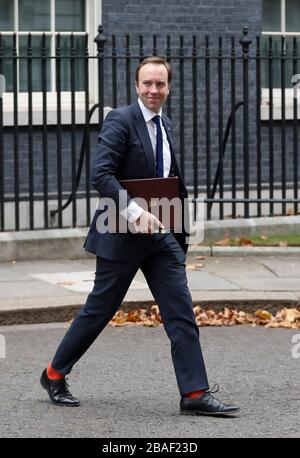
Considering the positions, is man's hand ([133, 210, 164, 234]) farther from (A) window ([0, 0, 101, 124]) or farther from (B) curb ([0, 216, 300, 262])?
(A) window ([0, 0, 101, 124])

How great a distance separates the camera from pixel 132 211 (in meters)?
6.94

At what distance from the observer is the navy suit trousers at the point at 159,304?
7.12 m

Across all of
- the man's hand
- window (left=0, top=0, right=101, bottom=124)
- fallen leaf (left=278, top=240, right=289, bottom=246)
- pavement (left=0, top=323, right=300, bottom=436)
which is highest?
window (left=0, top=0, right=101, bottom=124)

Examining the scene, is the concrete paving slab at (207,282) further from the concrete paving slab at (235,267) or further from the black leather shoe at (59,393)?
the black leather shoe at (59,393)

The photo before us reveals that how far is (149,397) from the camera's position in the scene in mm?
7523

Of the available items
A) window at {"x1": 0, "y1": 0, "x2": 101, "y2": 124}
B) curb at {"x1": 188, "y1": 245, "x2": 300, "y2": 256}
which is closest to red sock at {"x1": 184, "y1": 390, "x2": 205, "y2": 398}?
curb at {"x1": 188, "y1": 245, "x2": 300, "y2": 256}

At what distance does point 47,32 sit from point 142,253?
275 inches

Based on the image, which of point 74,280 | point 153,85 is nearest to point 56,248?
point 74,280

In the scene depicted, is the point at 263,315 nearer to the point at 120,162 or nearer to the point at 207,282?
the point at 207,282

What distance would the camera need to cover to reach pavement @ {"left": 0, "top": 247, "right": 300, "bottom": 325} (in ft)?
32.4

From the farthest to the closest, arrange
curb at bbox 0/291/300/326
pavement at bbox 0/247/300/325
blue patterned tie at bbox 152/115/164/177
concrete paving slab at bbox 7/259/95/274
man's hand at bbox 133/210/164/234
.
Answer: concrete paving slab at bbox 7/259/95/274, pavement at bbox 0/247/300/325, curb at bbox 0/291/300/326, blue patterned tie at bbox 152/115/164/177, man's hand at bbox 133/210/164/234

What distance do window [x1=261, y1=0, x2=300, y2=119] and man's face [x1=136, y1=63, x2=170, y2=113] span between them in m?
7.54

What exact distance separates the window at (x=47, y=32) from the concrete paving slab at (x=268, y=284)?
3595 mm

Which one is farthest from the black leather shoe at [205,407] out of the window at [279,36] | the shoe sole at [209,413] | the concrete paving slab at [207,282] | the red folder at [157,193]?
the window at [279,36]
